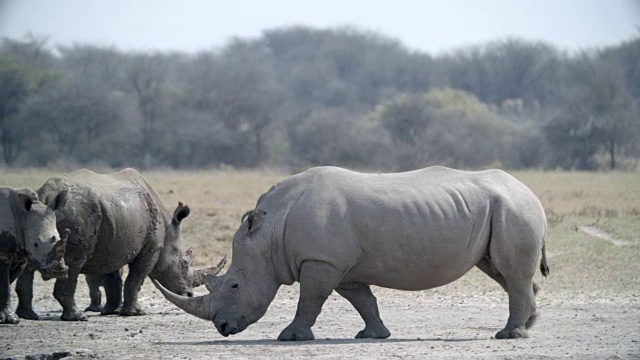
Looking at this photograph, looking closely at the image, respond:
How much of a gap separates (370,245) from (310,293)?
2.38 ft

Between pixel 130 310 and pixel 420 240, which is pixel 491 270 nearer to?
pixel 420 240

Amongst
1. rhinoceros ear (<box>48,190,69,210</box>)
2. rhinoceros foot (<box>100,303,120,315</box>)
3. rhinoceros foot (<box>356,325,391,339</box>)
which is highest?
rhinoceros ear (<box>48,190,69,210</box>)

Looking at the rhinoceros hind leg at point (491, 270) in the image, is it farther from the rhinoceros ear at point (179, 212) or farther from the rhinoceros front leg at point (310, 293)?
the rhinoceros ear at point (179, 212)

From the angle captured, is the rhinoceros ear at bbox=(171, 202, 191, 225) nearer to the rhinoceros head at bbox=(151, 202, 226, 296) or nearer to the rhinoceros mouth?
the rhinoceros head at bbox=(151, 202, 226, 296)

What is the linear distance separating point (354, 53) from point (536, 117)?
991 inches

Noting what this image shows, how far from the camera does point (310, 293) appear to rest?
12.5m

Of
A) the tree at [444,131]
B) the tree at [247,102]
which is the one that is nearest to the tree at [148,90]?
the tree at [247,102]

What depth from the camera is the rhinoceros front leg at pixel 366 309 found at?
12.8 metres

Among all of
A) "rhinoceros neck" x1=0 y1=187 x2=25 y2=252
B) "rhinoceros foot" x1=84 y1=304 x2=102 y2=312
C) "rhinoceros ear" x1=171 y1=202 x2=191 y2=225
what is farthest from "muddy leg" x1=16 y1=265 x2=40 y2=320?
"rhinoceros ear" x1=171 y1=202 x2=191 y2=225

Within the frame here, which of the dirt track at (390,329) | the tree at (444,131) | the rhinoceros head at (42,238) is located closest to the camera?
the dirt track at (390,329)

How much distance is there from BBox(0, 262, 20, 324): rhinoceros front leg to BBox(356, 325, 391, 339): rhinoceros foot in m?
3.84

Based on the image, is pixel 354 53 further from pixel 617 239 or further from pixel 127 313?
pixel 127 313

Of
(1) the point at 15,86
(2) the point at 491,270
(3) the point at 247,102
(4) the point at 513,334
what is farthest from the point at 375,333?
(3) the point at 247,102

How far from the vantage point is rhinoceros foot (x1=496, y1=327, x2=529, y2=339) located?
12586 mm
